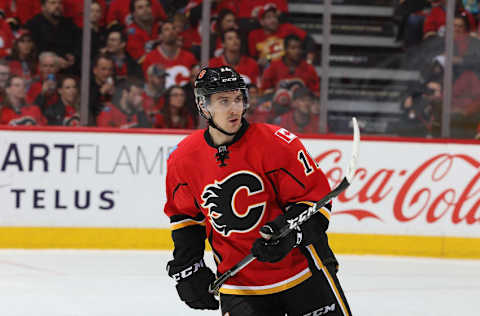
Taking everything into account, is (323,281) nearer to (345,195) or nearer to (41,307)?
(41,307)

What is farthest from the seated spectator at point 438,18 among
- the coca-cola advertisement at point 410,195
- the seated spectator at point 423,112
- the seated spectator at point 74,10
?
the seated spectator at point 74,10

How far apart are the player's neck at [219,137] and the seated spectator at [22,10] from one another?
443 centimetres

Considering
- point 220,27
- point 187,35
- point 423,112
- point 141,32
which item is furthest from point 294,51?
point 141,32

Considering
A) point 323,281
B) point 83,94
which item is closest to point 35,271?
point 83,94

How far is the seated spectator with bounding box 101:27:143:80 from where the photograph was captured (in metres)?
6.28

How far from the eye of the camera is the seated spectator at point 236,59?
6.28 metres

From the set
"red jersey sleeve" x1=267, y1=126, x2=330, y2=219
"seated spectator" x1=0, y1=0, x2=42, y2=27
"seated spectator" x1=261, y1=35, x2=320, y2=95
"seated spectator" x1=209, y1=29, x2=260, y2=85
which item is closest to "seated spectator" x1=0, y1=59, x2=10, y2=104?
"seated spectator" x1=0, y1=0, x2=42, y2=27

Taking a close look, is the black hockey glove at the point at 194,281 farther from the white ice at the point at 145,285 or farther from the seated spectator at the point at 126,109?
the seated spectator at the point at 126,109

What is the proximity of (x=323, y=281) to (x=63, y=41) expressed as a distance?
456cm

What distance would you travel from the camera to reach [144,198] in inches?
229

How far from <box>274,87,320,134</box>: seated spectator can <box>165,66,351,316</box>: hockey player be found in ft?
13.3

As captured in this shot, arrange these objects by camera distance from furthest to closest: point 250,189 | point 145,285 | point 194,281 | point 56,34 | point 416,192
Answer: point 56,34 → point 416,192 → point 145,285 → point 194,281 → point 250,189

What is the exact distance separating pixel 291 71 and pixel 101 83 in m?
1.53

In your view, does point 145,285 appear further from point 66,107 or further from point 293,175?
point 293,175
